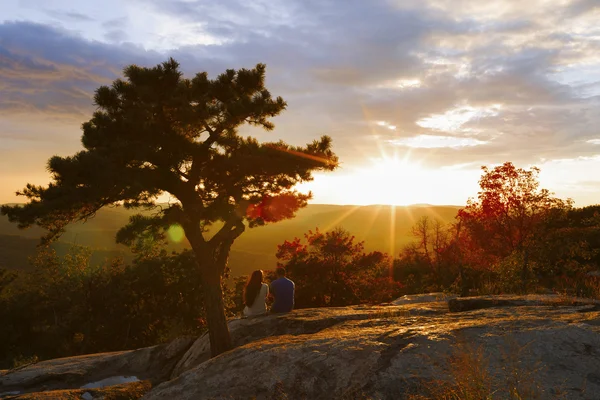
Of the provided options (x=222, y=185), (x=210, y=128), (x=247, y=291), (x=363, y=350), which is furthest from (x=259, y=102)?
(x=363, y=350)

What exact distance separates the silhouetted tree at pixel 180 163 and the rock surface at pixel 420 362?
4344mm

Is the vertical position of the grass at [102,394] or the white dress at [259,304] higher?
the white dress at [259,304]

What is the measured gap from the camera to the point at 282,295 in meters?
12.9

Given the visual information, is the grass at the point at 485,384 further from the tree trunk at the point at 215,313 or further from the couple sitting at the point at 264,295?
the couple sitting at the point at 264,295

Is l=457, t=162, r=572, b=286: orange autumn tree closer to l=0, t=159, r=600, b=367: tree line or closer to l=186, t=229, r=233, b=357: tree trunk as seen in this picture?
l=0, t=159, r=600, b=367: tree line

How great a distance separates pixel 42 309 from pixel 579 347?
2856 cm

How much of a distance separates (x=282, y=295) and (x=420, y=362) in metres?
7.41

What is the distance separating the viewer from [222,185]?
12.0 m

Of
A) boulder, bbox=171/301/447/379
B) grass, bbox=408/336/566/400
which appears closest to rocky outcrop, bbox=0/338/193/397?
boulder, bbox=171/301/447/379

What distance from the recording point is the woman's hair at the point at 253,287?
1294cm

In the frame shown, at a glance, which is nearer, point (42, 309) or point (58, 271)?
point (42, 309)

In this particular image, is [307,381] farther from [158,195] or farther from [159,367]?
Result: [159,367]

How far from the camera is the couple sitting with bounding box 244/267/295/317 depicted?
12.9 m

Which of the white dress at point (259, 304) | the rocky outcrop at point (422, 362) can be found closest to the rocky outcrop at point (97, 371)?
the rocky outcrop at point (422, 362)
